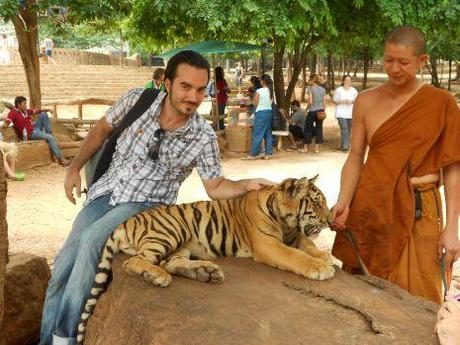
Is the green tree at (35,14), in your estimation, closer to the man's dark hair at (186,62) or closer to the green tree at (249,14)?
the green tree at (249,14)

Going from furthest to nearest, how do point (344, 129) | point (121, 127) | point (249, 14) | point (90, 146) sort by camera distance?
point (344, 129) → point (249, 14) → point (90, 146) → point (121, 127)

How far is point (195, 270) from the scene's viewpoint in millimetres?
2631

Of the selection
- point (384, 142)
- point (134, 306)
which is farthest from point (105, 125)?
point (384, 142)

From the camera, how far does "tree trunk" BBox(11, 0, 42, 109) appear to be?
10782 millimetres

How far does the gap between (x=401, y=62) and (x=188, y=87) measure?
1188 millimetres

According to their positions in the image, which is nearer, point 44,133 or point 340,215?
point 340,215

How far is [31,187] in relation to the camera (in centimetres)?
959

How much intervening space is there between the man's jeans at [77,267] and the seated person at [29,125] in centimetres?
833

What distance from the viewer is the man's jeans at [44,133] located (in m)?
11.2

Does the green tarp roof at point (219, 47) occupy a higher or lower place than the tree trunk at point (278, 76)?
higher

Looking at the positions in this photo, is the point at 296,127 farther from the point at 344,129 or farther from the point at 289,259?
the point at 289,259

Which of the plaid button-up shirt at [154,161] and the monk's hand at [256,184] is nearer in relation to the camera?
the monk's hand at [256,184]

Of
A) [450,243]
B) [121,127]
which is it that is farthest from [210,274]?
[450,243]

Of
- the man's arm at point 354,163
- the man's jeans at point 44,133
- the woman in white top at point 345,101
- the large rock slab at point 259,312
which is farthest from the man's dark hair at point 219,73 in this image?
the large rock slab at point 259,312
